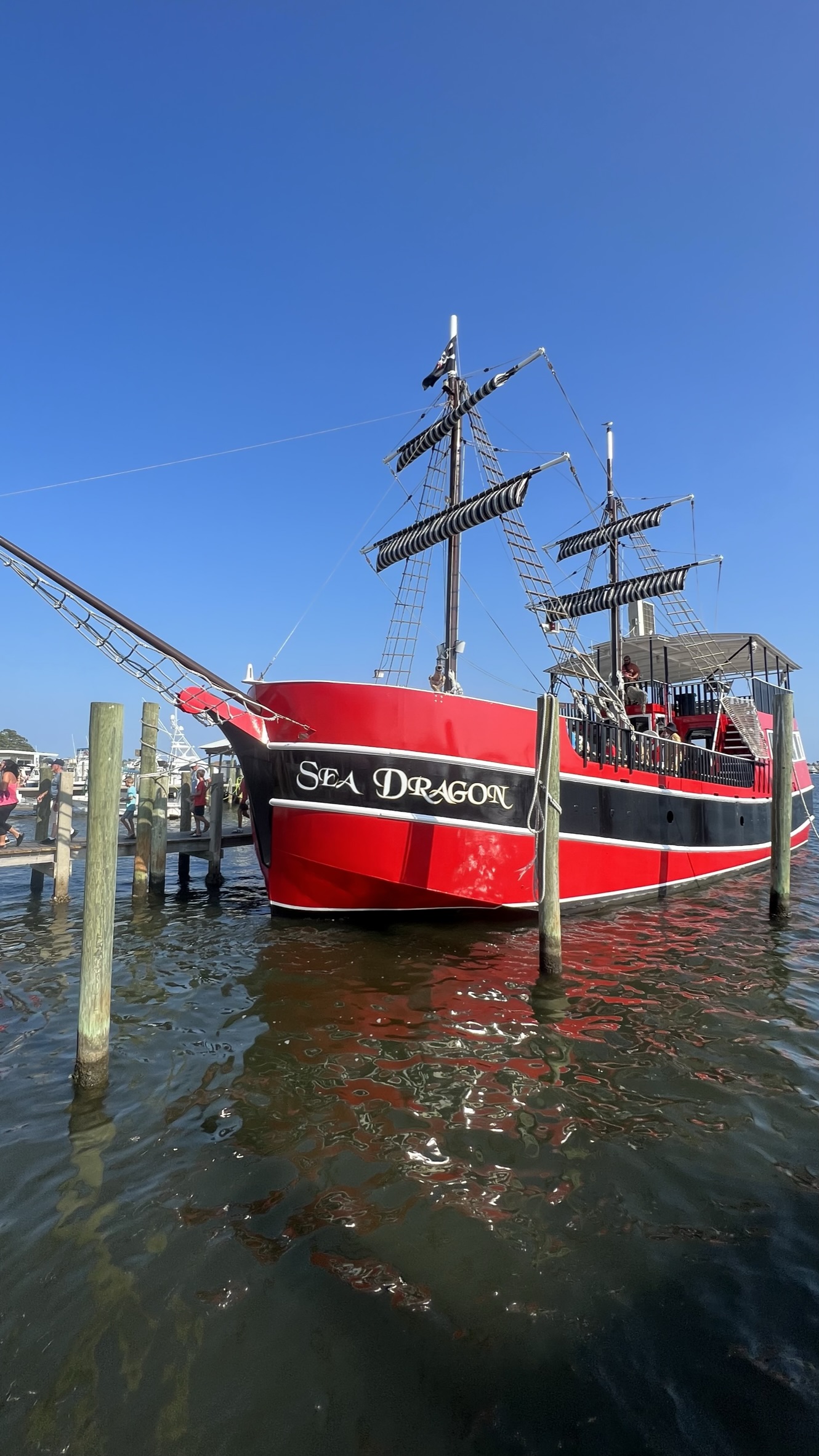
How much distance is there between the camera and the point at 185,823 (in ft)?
59.1

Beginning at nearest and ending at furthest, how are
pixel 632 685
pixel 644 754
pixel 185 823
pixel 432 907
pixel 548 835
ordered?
pixel 548 835 → pixel 432 907 → pixel 644 754 → pixel 632 685 → pixel 185 823

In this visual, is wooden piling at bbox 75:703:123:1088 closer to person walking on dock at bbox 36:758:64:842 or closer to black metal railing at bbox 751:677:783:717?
person walking on dock at bbox 36:758:64:842

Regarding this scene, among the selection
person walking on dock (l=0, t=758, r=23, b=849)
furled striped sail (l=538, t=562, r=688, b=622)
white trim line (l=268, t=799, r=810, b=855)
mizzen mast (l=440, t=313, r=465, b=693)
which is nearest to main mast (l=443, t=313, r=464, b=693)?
mizzen mast (l=440, t=313, r=465, b=693)

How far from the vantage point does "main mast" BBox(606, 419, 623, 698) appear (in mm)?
16094

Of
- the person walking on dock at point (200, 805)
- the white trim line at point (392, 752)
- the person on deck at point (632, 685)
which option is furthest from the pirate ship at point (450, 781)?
the person walking on dock at point (200, 805)

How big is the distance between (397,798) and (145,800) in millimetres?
5931

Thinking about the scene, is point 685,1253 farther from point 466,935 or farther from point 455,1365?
point 466,935

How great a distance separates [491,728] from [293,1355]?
675 cm

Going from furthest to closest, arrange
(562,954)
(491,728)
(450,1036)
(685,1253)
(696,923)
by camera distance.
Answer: (696,923) < (491,728) < (562,954) < (450,1036) < (685,1253)

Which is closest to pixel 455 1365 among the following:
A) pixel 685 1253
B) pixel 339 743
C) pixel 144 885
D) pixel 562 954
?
pixel 685 1253

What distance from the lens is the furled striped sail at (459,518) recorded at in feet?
36.8

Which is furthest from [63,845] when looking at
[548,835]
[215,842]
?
[548,835]

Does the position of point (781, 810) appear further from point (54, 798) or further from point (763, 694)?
point (54, 798)

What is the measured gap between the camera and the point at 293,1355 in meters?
2.57
